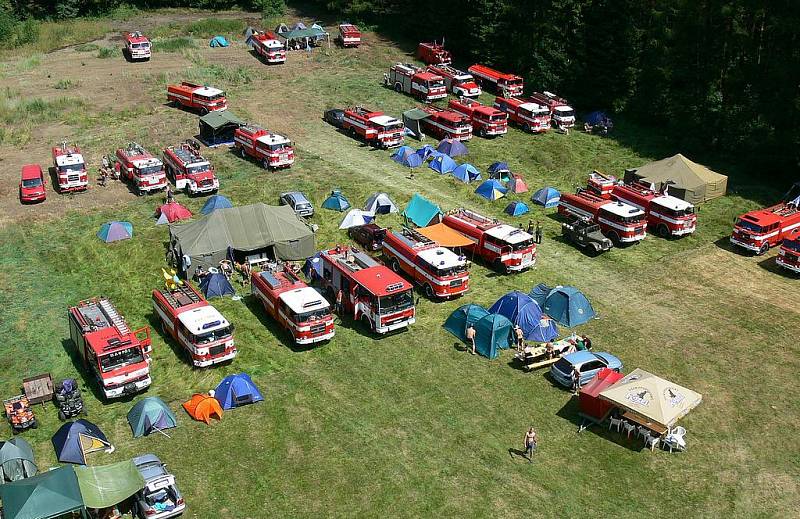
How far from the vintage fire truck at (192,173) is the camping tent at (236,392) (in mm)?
20669

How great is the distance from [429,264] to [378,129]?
830 inches

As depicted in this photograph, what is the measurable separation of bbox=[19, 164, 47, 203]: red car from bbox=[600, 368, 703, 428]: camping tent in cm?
3588

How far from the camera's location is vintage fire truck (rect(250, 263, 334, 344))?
3356 centimetres

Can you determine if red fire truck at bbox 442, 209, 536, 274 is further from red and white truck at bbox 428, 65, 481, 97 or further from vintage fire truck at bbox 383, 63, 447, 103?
red and white truck at bbox 428, 65, 481, 97

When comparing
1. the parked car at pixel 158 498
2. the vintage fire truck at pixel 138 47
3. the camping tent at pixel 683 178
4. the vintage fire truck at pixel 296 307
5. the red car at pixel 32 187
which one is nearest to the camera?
the parked car at pixel 158 498

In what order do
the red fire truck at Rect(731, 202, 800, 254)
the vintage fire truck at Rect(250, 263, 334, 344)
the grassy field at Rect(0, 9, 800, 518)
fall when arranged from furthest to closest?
1. the red fire truck at Rect(731, 202, 800, 254)
2. the vintage fire truck at Rect(250, 263, 334, 344)
3. the grassy field at Rect(0, 9, 800, 518)

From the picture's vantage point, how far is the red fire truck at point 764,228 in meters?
43.6

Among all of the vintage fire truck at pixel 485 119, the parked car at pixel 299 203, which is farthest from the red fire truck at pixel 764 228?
the parked car at pixel 299 203

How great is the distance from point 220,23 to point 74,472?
67.8 meters

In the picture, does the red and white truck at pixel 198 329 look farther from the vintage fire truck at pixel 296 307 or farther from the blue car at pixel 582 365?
the blue car at pixel 582 365

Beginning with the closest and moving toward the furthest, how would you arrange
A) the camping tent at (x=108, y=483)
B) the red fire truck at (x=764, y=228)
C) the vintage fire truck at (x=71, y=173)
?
the camping tent at (x=108, y=483) → the red fire truck at (x=764, y=228) → the vintage fire truck at (x=71, y=173)

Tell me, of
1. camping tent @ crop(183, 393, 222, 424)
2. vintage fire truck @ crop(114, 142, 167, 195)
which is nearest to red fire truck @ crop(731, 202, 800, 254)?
camping tent @ crop(183, 393, 222, 424)

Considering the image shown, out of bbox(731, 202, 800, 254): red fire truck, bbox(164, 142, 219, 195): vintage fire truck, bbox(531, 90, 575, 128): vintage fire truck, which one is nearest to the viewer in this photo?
bbox(731, 202, 800, 254): red fire truck

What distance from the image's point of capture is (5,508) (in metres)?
22.9
